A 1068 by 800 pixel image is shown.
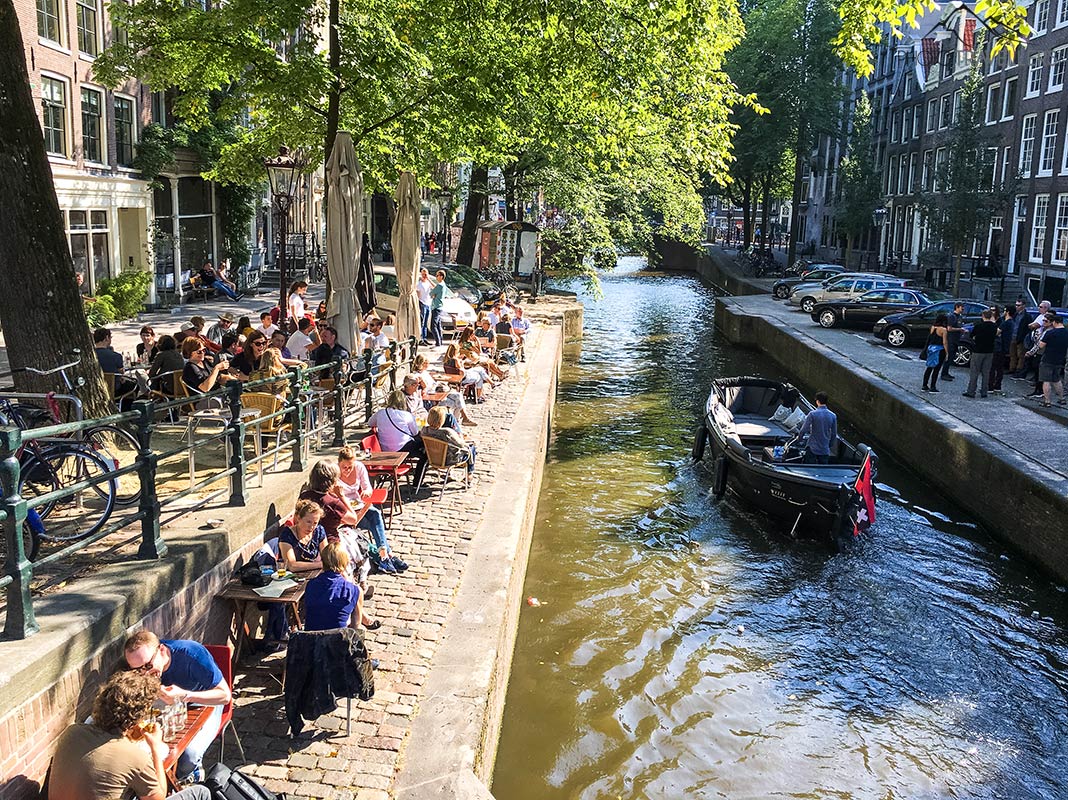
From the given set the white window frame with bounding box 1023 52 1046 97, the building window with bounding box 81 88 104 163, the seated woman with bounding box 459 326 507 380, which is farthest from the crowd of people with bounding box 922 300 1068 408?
the building window with bounding box 81 88 104 163

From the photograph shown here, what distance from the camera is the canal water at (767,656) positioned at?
7988mm

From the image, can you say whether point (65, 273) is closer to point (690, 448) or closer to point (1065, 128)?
point (690, 448)

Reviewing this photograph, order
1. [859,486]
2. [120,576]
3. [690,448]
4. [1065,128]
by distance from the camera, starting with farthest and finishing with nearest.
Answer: [1065,128], [690,448], [859,486], [120,576]

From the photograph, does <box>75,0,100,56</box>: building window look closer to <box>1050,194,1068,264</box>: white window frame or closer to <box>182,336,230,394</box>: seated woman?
<box>182,336,230,394</box>: seated woman

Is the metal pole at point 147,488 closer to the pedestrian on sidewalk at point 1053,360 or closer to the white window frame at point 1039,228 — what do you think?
the pedestrian on sidewalk at point 1053,360

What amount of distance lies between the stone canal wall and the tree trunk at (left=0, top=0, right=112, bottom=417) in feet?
40.3

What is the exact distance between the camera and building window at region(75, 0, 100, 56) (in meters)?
22.6

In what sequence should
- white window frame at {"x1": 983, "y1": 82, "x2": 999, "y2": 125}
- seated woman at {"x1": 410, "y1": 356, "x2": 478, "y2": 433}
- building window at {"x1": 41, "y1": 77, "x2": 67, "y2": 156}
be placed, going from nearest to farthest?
seated woman at {"x1": 410, "y1": 356, "x2": 478, "y2": 433}, building window at {"x1": 41, "y1": 77, "x2": 67, "y2": 156}, white window frame at {"x1": 983, "y1": 82, "x2": 999, "y2": 125}

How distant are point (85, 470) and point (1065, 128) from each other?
37886mm

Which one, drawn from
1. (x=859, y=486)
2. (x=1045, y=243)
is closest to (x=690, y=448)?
(x=859, y=486)

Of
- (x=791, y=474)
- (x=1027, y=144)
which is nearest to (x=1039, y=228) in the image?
(x=1027, y=144)

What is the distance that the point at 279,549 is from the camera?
7.45m

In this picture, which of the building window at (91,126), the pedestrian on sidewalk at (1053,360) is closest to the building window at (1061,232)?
the pedestrian on sidewalk at (1053,360)

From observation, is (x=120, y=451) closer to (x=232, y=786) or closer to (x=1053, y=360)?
(x=232, y=786)
